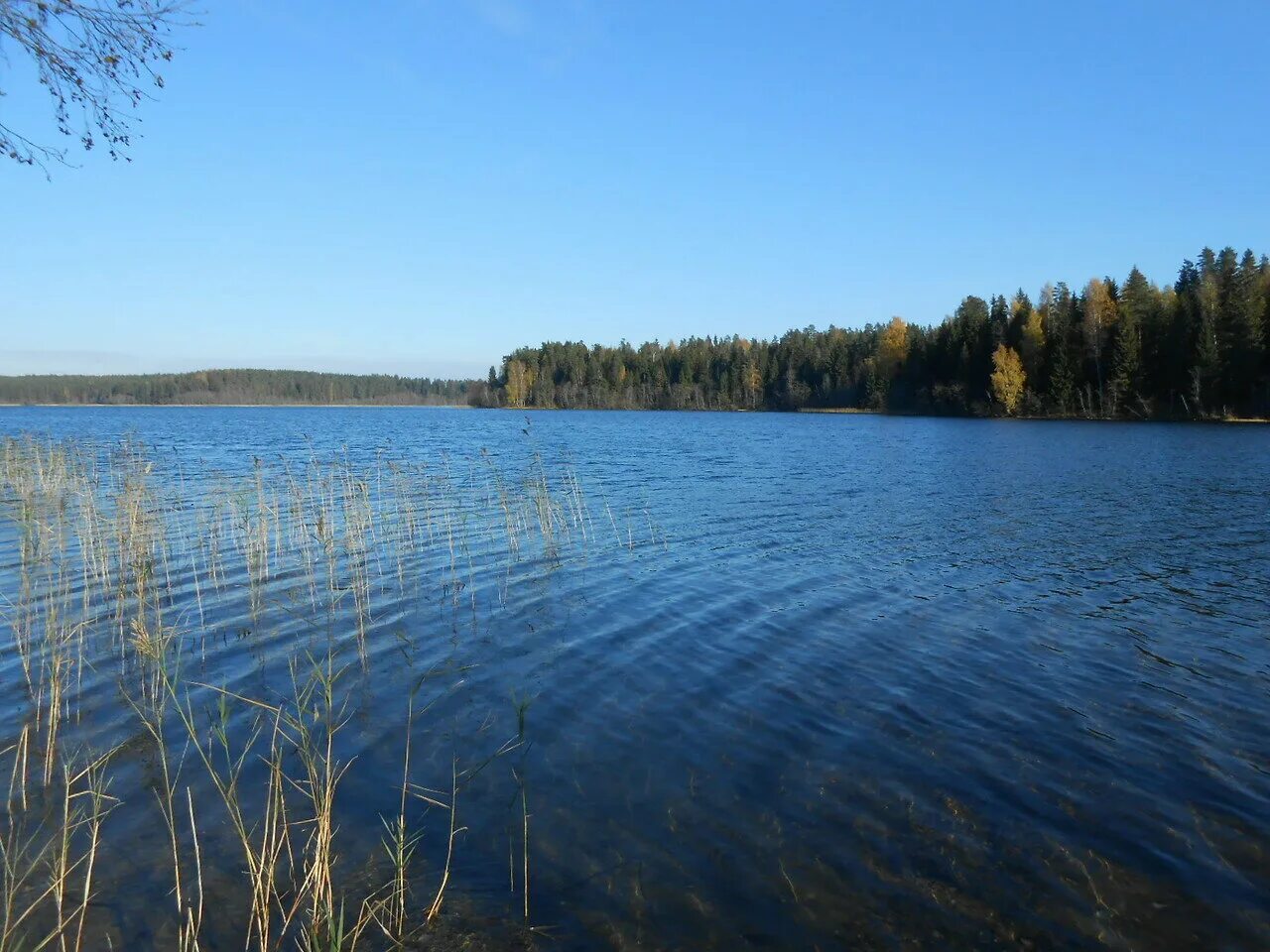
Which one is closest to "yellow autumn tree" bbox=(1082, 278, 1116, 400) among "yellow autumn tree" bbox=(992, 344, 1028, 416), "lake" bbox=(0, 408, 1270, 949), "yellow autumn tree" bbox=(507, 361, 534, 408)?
"yellow autumn tree" bbox=(992, 344, 1028, 416)

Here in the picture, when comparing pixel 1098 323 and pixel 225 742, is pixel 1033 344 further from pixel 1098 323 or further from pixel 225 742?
pixel 225 742

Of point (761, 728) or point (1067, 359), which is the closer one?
point (761, 728)

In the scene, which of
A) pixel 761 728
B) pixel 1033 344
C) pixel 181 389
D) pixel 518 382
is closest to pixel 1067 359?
pixel 1033 344

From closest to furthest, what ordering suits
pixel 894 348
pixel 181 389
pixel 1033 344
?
1. pixel 1033 344
2. pixel 894 348
3. pixel 181 389

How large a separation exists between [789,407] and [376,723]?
122m

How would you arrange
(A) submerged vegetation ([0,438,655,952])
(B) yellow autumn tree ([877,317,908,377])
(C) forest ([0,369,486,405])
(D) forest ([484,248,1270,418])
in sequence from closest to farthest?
1. (A) submerged vegetation ([0,438,655,952])
2. (D) forest ([484,248,1270,418])
3. (B) yellow autumn tree ([877,317,908,377])
4. (C) forest ([0,369,486,405])

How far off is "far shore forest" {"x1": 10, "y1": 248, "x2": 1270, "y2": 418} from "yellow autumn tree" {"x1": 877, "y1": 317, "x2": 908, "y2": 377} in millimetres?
152

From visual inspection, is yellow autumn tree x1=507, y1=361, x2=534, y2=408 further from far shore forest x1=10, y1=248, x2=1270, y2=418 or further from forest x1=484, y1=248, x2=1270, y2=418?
forest x1=484, y1=248, x2=1270, y2=418

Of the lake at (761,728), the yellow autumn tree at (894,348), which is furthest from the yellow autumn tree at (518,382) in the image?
the lake at (761,728)

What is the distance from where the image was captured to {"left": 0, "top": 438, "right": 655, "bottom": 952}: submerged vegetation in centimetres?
445

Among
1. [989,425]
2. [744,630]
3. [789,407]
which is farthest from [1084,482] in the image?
[789,407]

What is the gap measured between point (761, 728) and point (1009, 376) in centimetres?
7765

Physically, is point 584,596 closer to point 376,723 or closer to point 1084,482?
point 376,723

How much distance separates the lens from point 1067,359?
238 ft
